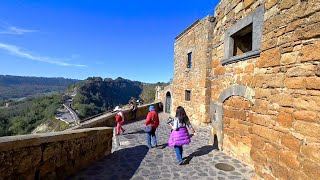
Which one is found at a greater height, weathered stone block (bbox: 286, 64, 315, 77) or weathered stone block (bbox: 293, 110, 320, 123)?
weathered stone block (bbox: 286, 64, 315, 77)

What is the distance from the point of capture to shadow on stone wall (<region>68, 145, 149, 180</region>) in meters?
4.42

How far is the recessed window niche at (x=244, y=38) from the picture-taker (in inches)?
174

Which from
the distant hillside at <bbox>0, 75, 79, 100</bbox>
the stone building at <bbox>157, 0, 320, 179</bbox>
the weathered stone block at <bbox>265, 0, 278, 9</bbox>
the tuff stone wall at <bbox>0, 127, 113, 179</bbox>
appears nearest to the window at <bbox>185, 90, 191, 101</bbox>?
the stone building at <bbox>157, 0, 320, 179</bbox>

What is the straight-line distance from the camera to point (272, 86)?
10.9 feet

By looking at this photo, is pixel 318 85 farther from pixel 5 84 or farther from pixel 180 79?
pixel 5 84

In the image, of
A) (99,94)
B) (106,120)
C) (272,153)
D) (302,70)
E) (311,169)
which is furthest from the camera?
(99,94)

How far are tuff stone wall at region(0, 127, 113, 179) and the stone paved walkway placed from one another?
0.33 meters

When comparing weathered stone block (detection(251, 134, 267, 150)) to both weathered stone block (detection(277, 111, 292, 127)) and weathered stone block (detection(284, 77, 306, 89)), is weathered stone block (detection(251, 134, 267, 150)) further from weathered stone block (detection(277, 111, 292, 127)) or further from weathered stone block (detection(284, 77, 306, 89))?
weathered stone block (detection(284, 77, 306, 89))

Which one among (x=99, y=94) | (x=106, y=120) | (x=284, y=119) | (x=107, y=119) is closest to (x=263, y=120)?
(x=284, y=119)

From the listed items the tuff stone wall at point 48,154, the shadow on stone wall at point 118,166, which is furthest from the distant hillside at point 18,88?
the tuff stone wall at point 48,154

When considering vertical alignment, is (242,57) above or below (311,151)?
above

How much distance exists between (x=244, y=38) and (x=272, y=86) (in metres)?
3.09

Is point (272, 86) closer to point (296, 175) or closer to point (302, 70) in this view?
point (302, 70)

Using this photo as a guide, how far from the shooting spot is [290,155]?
2893 millimetres
